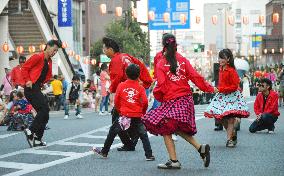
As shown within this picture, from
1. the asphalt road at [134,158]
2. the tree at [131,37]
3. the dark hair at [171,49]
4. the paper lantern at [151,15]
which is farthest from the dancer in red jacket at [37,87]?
the tree at [131,37]

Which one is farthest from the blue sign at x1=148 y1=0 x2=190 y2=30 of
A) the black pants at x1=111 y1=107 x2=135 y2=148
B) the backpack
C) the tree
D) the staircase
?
the black pants at x1=111 y1=107 x2=135 y2=148

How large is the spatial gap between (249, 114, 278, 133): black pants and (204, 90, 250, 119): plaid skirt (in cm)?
276

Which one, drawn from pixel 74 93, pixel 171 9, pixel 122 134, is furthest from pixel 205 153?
pixel 171 9

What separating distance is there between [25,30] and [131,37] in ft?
73.7

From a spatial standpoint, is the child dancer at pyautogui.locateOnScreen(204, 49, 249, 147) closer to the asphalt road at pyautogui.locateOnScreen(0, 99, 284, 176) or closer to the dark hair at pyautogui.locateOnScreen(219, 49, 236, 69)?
the dark hair at pyautogui.locateOnScreen(219, 49, 236, 69)

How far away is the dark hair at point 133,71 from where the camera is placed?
9.64 m

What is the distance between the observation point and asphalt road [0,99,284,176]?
8.19 meters

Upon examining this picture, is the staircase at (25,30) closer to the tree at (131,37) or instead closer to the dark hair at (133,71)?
the tree at (131,37)

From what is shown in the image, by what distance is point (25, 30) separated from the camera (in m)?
40.5

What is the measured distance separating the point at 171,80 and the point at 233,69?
3.11 m

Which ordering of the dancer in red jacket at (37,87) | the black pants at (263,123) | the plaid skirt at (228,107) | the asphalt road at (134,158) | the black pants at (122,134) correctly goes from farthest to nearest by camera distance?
1. the black pants at (263,123)
2. the dancer in red jacket at (37,87)
3. the plaid skirt at (228,107)
4. the black pants at (122,134)
5. the asphalt road at (134,158)

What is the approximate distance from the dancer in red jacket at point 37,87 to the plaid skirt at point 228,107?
2.64 metres

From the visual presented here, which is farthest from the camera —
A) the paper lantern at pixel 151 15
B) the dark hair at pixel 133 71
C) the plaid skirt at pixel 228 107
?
the paper lantern at pixel 151 15

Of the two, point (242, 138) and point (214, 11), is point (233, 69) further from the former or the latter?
point (214, 11)
